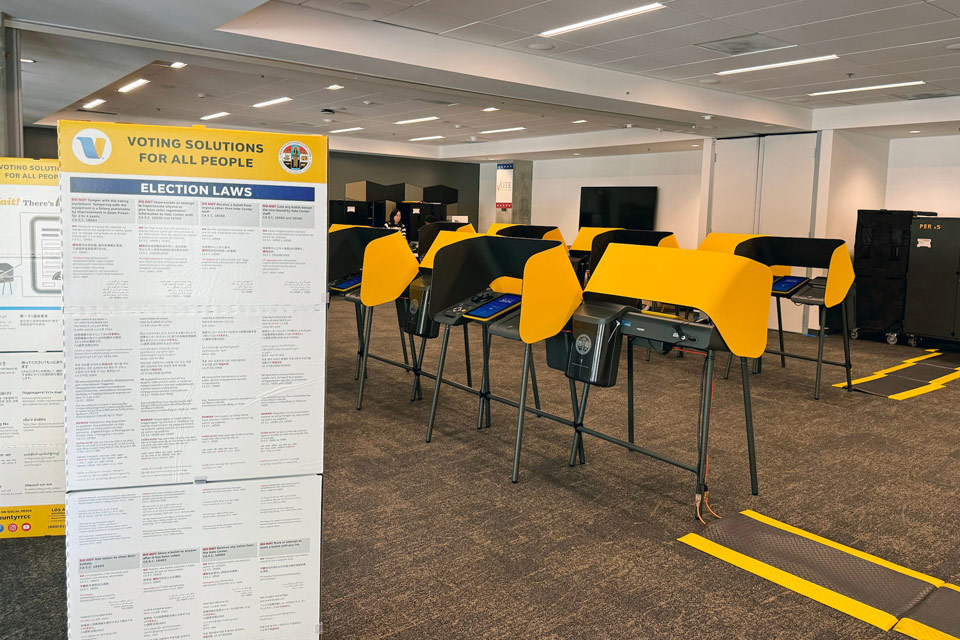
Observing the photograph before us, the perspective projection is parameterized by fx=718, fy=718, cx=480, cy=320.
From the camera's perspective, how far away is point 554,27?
18.6 ft

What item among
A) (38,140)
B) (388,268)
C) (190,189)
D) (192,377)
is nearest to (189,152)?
(190,189)

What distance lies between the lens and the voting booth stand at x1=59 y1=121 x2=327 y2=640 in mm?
1540

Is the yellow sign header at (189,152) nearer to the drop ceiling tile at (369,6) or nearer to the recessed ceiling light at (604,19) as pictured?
the drop ceiling tile at (369,6)

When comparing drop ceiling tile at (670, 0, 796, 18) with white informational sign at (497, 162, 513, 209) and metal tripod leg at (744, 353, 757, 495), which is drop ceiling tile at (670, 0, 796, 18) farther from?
white informational sign at (497, 162, 513, 209)

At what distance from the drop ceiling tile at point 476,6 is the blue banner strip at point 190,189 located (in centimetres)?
387

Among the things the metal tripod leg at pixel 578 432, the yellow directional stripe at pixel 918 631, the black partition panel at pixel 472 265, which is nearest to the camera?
the yellow directional stripe at pixel 918 631

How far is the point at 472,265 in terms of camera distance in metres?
4.27

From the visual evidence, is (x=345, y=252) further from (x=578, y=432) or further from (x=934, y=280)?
(x=934, y=280)

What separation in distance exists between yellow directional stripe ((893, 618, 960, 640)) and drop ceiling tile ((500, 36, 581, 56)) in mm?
5009

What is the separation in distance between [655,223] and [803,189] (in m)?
4.83

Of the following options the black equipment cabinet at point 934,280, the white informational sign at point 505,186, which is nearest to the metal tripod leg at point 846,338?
the black equipment cabinet at point 934,280

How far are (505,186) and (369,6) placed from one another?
11520 mm

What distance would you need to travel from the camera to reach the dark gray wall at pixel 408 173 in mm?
15930

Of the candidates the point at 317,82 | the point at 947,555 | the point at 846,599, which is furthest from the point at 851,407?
the point at 317,82
